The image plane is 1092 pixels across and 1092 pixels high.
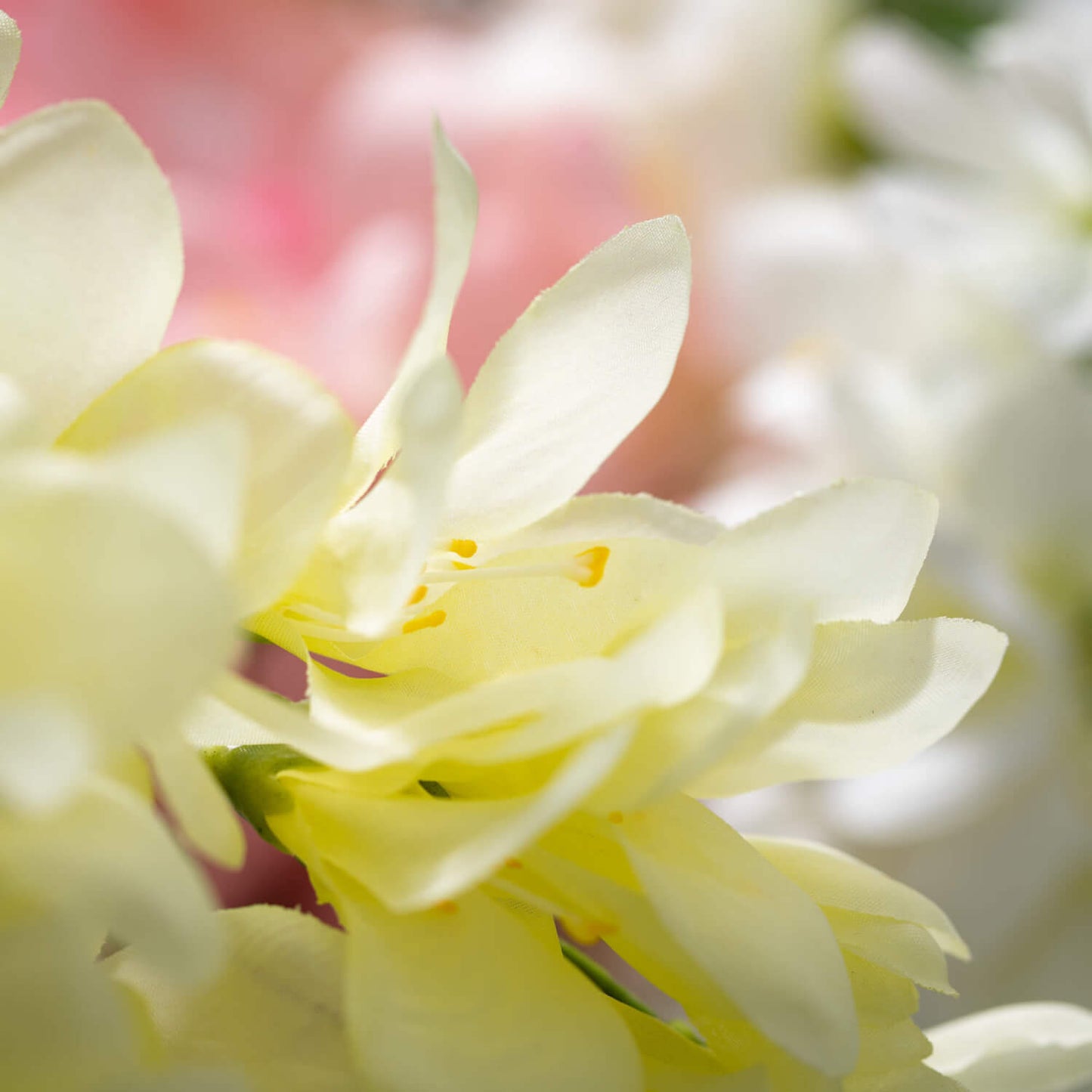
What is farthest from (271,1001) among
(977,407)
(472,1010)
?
(977,407)

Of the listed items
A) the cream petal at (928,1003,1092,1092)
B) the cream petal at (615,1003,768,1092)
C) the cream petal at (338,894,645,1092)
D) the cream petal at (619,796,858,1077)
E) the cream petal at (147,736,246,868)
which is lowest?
the cream petal at (928,1003,1092,1092)

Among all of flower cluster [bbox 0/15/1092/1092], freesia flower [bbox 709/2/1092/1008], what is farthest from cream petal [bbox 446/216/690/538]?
freesia flower [bbox 709/2/1092/1008]

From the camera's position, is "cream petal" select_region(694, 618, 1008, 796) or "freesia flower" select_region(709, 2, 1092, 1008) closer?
"cream petal" select_region(694, 618, 1008, 796)

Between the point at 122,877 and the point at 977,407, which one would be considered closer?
the point at 122,877

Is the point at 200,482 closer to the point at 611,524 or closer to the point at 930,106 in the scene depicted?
the point at 611,524

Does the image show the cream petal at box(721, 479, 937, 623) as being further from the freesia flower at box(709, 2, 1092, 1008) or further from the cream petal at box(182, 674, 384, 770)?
the freesia flower at box(709, 2, 1092, 1008)

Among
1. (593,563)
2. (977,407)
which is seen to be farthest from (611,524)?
(977,407)
